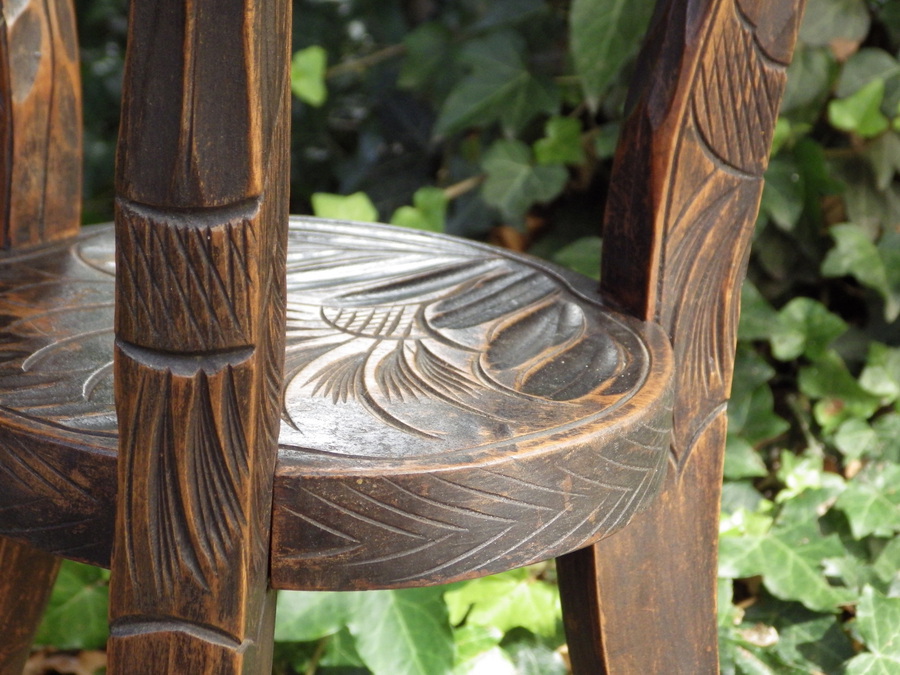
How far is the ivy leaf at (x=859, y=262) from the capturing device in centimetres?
123

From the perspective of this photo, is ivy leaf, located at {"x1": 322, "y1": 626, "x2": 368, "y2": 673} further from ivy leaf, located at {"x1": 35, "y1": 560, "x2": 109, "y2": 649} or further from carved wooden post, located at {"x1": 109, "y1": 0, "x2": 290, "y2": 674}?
carved wooden post, located at {"x1": 109, "y1": 0, "x2": 290, "y2": 674}

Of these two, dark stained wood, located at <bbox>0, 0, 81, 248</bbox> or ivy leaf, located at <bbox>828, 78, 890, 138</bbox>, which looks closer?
dark stained wood, located at <bbox>0, 0, 81, 248</bbox>

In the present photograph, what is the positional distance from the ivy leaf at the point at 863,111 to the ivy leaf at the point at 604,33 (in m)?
0.28

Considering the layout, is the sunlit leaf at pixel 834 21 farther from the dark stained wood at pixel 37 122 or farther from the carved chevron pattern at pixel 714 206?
the dark stained wood at pixel 37 122

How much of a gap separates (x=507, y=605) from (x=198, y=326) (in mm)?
720

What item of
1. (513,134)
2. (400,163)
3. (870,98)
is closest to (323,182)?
(400,163)

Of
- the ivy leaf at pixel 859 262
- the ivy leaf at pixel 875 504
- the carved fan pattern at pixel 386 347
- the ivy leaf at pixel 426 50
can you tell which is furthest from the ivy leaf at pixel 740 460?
the ivy leaf at pixel 426 50

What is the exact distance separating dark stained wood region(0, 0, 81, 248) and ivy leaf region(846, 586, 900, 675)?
781 mm

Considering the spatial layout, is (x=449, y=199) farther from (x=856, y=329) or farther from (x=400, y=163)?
(x=856, y=329)

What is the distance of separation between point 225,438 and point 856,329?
1.15 meters

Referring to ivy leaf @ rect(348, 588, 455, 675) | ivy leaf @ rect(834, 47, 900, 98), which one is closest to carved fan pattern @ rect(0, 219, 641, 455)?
ivy leaf @ rect(348, 588, 455, 675)

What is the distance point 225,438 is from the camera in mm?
390

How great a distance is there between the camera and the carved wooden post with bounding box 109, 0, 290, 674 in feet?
1.15

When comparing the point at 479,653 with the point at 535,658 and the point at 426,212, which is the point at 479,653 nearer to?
the point at 535,658
